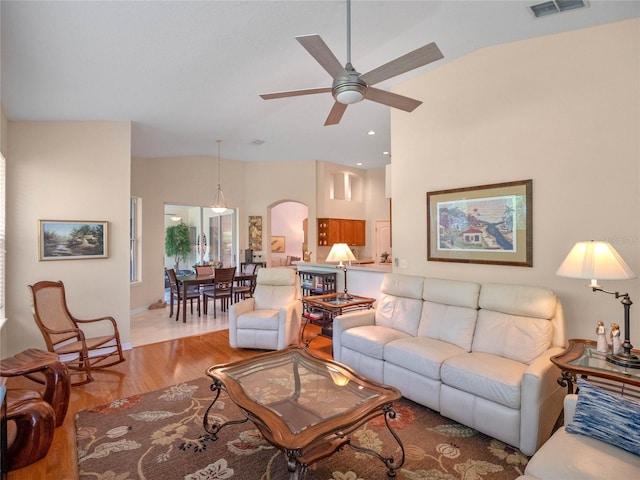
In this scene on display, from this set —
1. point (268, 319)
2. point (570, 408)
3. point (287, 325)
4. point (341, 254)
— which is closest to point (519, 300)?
point (570, 408)

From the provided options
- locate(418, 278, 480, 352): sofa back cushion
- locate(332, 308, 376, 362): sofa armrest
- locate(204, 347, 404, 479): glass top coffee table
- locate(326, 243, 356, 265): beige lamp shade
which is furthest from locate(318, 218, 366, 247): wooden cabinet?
locate(204, 347, 404, 479): glass top coffee table

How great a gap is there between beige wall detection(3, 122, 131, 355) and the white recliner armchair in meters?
1.54

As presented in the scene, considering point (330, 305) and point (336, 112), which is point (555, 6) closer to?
point (336, 112)

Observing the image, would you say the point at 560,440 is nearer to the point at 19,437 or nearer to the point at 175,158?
the point at 19,437

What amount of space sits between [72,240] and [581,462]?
509cm

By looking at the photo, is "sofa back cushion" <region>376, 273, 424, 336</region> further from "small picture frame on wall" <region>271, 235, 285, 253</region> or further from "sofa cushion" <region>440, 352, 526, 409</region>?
"small picture frame on wall" <region>271, 235, 285, 253</region>

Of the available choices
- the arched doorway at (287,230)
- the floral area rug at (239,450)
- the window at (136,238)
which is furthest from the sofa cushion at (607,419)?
the arched doorway at (287,230)

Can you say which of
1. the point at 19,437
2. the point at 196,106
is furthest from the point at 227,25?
the point at 19,437

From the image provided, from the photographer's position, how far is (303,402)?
7.39ft

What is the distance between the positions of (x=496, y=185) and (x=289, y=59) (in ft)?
8.08

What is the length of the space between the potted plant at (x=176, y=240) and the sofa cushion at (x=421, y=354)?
6.66m

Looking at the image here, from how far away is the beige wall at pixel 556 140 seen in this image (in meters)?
2.66

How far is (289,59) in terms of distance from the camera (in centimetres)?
336

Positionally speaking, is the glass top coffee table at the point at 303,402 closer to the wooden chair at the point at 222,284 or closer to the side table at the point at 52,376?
the side table at the point at 52,376
